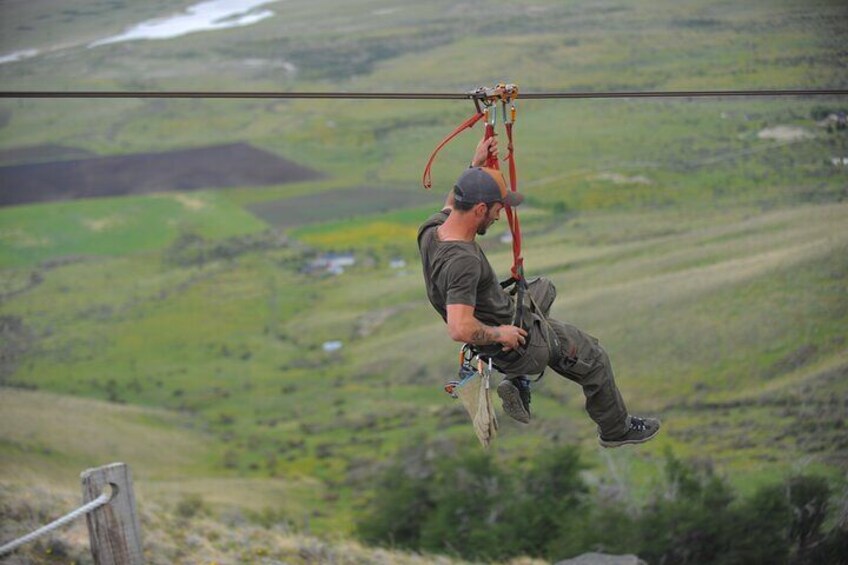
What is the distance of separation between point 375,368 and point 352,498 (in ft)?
24.4

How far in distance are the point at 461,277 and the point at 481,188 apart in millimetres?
474

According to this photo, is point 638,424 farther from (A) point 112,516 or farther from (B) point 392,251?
(B) point 392,251

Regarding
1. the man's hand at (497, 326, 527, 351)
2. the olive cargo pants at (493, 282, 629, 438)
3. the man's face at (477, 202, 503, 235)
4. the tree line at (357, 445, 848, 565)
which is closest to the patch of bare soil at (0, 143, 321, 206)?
the tree line at (357, 445, 848, 565)

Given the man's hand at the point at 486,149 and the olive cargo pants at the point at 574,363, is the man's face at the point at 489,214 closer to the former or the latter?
the man's hand at the point at 486,149

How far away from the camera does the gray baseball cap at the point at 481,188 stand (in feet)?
19.6

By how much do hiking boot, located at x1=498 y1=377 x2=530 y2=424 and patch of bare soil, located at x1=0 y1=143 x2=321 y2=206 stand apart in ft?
120

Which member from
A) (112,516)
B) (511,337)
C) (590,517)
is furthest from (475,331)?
(590,517)

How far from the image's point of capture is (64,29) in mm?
44656

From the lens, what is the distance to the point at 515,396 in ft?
22.0

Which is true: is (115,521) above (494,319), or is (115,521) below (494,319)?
below

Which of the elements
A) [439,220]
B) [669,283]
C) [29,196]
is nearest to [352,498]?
[669,283]

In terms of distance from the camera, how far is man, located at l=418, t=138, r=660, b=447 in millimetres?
5992

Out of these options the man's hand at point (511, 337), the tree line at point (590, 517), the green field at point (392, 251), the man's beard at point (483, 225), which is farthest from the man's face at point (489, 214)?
the green field at point (392, 251)

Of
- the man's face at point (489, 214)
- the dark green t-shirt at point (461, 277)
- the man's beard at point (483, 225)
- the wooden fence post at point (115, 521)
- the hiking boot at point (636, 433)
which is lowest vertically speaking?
the hiking boot at point (636, 433)
